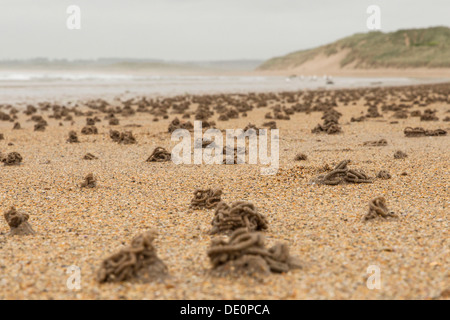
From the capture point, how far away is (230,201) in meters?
9.10

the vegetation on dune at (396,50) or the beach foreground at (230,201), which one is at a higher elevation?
the vegetation on dune at (396,50)

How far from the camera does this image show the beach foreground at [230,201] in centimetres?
518

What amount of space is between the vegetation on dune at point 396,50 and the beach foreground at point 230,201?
418 feet

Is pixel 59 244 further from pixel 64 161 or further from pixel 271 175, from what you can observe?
pixel 64 161

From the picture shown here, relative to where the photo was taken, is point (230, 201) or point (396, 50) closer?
point (230, 201)

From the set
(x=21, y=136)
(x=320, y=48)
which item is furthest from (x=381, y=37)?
(x=21, y=136)

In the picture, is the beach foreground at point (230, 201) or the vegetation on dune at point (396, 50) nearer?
the beach foreground at point (230, 201)

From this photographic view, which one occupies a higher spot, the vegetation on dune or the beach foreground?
the vegetation on dune

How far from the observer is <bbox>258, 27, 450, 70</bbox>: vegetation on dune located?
13375 centimetres

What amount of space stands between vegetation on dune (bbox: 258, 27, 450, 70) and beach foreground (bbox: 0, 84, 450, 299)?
418ft

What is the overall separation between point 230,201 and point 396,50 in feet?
505

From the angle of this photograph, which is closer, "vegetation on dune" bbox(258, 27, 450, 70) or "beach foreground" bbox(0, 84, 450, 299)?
"beach foreground" bbox(0, 84, 450, 299)

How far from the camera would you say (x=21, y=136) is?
64.3ft

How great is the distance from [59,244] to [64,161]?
7.48 m
